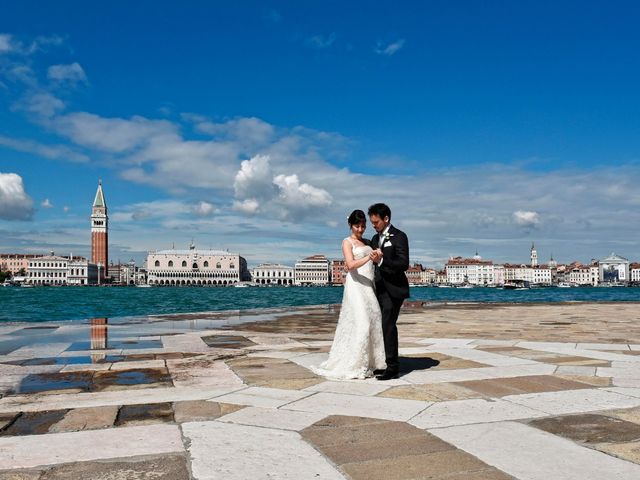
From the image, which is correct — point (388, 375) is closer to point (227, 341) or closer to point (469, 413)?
point (469, 413)

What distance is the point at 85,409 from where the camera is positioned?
5191 mm

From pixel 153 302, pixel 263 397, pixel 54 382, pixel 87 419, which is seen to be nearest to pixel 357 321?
pixel 263 397

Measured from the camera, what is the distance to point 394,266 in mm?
7039

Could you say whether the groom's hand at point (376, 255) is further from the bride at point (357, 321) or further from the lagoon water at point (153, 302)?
the lagoon water at point (153, 302)

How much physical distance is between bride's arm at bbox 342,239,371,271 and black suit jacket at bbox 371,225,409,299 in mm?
269

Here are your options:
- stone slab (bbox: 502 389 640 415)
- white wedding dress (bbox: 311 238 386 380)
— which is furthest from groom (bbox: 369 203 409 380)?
stone slab (bbox: 502 389 640 415)

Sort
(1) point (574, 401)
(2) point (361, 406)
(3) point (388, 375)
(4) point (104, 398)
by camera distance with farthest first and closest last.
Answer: (3) point (388, 375)
(4) point (104, 398)
(1) point (574, 401)
(2) point (361, 406)

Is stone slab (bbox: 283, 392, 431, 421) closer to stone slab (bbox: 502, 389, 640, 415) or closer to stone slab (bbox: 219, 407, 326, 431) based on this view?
stone slab (bbox: 219, 407, 326, 431)

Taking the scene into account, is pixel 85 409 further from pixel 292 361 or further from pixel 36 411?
pixel 292 361

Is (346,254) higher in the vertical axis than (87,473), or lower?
higher

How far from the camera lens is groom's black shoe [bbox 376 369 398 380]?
6.82 metres

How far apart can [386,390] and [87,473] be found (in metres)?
3.37

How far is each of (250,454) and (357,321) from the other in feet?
11.1

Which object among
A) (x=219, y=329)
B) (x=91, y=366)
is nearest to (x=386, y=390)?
(x=91, y=366)
